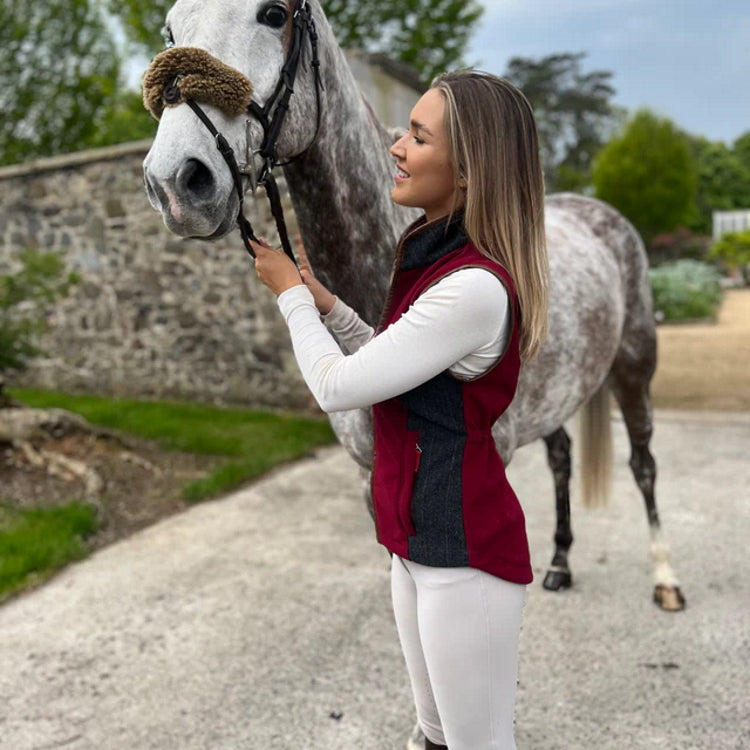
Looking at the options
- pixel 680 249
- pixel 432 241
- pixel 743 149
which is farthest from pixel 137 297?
pixel 743 149

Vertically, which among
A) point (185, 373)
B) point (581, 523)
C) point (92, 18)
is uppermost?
point (92, 18)

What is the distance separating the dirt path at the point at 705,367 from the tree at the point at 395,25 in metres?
6.38

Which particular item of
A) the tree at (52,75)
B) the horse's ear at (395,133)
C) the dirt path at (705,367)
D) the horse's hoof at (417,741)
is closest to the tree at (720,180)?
the dirt path at (705,367)

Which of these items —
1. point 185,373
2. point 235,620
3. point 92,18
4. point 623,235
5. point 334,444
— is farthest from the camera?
point 92,18

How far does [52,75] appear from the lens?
34.0 feet

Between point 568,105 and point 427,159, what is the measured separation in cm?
4582

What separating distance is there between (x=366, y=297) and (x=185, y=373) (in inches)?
228

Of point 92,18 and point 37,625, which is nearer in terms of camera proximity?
point 37,625

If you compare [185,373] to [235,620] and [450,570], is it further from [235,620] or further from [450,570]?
[450,570]

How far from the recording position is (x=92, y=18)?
11016 mm

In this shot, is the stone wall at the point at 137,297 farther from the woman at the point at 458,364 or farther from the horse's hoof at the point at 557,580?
the woman at the point at 458,364

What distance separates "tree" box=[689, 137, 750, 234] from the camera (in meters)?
35.6

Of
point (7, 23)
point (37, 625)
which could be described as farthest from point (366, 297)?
point (7, 23)

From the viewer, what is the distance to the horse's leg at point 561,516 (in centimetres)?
320
